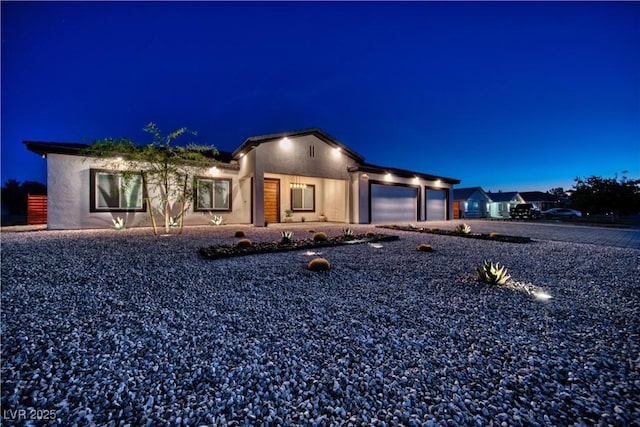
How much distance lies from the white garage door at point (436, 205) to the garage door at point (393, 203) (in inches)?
58.6

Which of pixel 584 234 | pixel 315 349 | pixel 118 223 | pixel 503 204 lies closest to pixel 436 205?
pixel 584 234

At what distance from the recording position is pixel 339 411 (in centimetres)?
119

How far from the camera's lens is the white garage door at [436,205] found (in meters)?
17.3

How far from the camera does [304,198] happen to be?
14750 millimetres

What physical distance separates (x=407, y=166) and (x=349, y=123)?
15.0m

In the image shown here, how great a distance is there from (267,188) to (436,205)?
11811mm

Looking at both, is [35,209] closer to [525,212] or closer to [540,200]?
[525,212]

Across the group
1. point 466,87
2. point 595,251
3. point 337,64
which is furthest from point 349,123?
point 595,251

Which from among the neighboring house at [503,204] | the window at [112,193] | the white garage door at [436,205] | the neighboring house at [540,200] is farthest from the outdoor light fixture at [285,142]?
the neighboring house at [540,200]

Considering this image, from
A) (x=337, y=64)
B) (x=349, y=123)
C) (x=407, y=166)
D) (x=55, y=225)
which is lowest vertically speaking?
(x=55, y=225)

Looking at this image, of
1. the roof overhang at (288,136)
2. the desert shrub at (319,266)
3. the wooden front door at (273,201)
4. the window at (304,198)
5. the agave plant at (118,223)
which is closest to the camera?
the desert shrub at (319,266)

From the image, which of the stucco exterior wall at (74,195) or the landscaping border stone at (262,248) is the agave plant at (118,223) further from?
the landscaping border stone at (262,248)

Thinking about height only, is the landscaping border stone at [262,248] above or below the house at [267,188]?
below

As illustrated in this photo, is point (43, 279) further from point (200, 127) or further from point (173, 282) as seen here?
point (200, 127)
